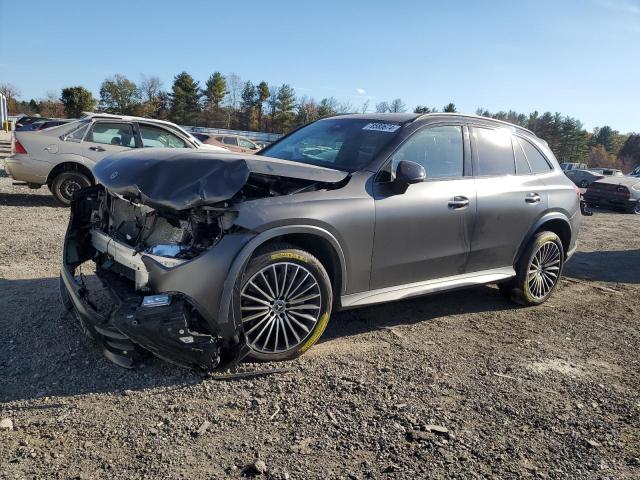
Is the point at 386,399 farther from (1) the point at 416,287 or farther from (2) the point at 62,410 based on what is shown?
(2) the point at 62,410

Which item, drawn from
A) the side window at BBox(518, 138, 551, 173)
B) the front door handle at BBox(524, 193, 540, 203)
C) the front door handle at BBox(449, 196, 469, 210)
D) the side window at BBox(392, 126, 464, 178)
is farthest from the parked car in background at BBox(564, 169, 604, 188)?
the front door handle at BBox(449, 196, 469, 210)

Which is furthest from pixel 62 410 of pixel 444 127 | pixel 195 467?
pixel 444 127

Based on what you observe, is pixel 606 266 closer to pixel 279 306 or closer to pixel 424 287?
pixel 424 287

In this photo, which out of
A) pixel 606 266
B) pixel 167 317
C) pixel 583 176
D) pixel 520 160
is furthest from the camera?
pixel 583 176

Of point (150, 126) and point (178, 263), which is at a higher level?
point (150, 126)

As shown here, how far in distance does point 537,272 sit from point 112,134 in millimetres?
7692

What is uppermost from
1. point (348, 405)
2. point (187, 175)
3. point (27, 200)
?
point (187, 175)

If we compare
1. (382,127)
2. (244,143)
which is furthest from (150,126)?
(244,143)

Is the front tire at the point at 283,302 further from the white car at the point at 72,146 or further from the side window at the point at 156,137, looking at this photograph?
the side window at the point at 156,137

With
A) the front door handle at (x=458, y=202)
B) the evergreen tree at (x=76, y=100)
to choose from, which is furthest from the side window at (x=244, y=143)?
the evergreen tree at (x=76, y=100)

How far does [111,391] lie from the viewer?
9.70 feet

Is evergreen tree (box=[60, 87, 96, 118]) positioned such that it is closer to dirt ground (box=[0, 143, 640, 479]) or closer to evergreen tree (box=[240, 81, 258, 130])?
evergreen tree (box=[240, 81, 258, 130])

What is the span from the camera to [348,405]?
299 cm

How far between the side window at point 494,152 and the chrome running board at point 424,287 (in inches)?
37.8
